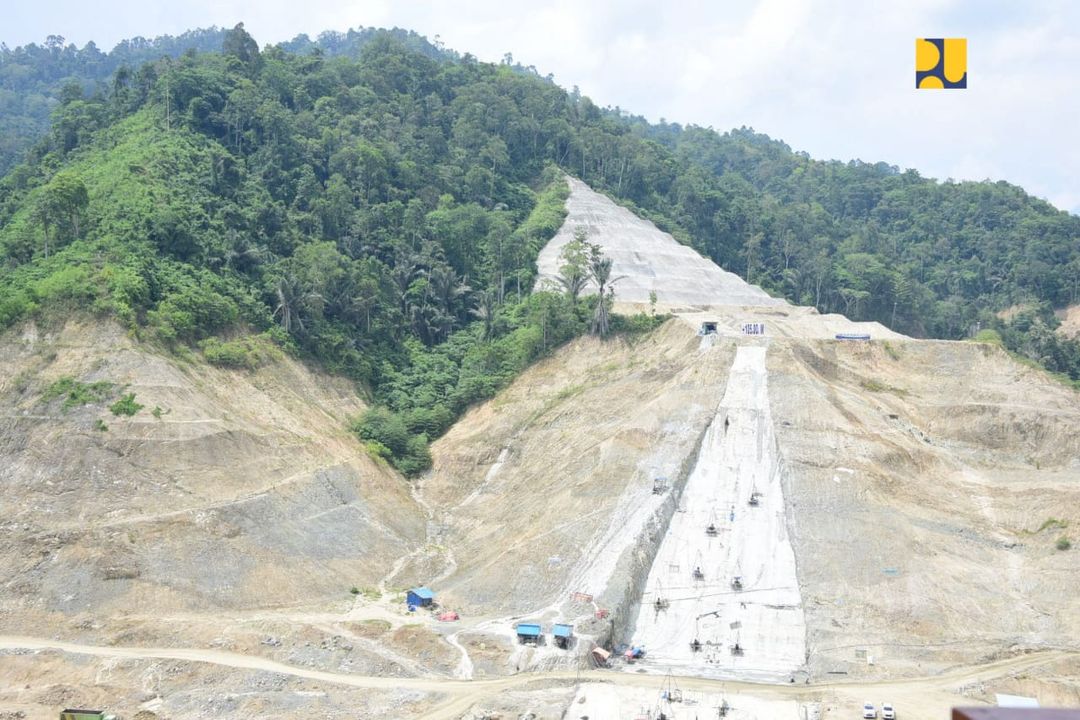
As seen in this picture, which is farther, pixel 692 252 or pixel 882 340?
pixel 692 252

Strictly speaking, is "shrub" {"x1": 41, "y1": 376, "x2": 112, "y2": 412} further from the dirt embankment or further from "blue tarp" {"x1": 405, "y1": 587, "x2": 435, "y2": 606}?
the dirt embankment

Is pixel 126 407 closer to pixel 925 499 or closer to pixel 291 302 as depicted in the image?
A: pixel 291 302

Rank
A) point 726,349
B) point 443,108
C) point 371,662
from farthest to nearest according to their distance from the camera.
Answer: point 443,108 → point 726,349 → point 371,662

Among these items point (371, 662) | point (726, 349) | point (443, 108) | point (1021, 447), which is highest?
point (443, 108)

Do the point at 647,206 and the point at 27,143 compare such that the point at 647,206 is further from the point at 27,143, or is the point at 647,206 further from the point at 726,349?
the point at 27,143

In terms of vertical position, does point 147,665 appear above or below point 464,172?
below

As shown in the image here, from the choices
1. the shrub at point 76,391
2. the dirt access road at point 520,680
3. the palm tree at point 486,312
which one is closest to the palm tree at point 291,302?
the palm tree at point 486,312

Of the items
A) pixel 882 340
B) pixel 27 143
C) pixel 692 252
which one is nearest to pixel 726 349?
pixel 882 340

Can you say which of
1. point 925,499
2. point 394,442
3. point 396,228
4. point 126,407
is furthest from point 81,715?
point 396,228
